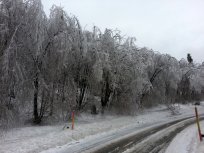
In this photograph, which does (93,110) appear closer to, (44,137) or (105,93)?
(105,93)

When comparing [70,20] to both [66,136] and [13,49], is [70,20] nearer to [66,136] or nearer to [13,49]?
[13,49]

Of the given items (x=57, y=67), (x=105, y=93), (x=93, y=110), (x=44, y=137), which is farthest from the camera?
(x=105, y=93)

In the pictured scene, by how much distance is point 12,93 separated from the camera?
40.1 ft

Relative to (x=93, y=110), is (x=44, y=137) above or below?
below

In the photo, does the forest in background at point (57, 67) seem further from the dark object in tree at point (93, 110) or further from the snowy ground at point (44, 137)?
the snowy ground at point (44, 137)

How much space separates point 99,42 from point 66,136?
9.49m

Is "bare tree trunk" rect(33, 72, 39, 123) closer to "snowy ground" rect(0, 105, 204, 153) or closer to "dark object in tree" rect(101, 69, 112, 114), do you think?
"snowy ground" rect(0, 105, 204, 153)

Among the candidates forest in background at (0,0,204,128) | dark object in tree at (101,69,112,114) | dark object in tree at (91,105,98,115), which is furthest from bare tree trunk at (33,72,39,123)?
dark object in tree at (101,69,112,114)

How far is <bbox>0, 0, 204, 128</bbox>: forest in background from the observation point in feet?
39.5

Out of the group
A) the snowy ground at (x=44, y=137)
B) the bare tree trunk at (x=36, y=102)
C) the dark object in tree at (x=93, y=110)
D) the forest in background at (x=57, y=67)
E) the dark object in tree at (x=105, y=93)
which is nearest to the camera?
the snowy ground at (x=44, y=137)

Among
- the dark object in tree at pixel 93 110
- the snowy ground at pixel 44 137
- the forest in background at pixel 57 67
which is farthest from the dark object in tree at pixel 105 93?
the snowy ground at pixel 44 137

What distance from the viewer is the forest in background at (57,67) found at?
12.0m

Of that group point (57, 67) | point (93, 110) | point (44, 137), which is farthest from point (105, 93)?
point (44, 137)

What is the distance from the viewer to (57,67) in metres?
14.2
